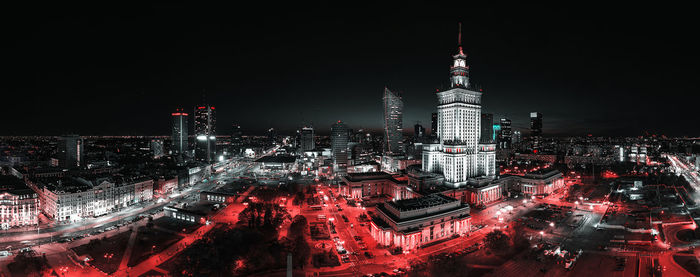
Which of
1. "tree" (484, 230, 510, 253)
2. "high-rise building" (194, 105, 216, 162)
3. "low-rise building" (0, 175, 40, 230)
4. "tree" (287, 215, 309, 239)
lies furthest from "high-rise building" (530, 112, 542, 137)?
"low-rise building" (0, 175, 40, 230)

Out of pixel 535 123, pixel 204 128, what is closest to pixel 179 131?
pixel 204 128

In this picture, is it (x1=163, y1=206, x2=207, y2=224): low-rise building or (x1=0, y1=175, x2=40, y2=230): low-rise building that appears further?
(x1=163, y1=206, x2=207, y2=224): low-rise building

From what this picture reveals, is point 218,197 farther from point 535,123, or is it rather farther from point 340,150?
point 535,123

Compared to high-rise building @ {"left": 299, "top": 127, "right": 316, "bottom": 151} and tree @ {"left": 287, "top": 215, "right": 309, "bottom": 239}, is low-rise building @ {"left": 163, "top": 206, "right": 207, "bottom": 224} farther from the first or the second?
high-rise building @ {"left": 299, "top": 127, "right": 316, "bottom": 151}

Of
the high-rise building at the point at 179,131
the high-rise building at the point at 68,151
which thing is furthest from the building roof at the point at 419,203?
the high-rise building at the point at 179,131

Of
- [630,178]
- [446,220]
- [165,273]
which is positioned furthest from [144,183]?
[630,178]
